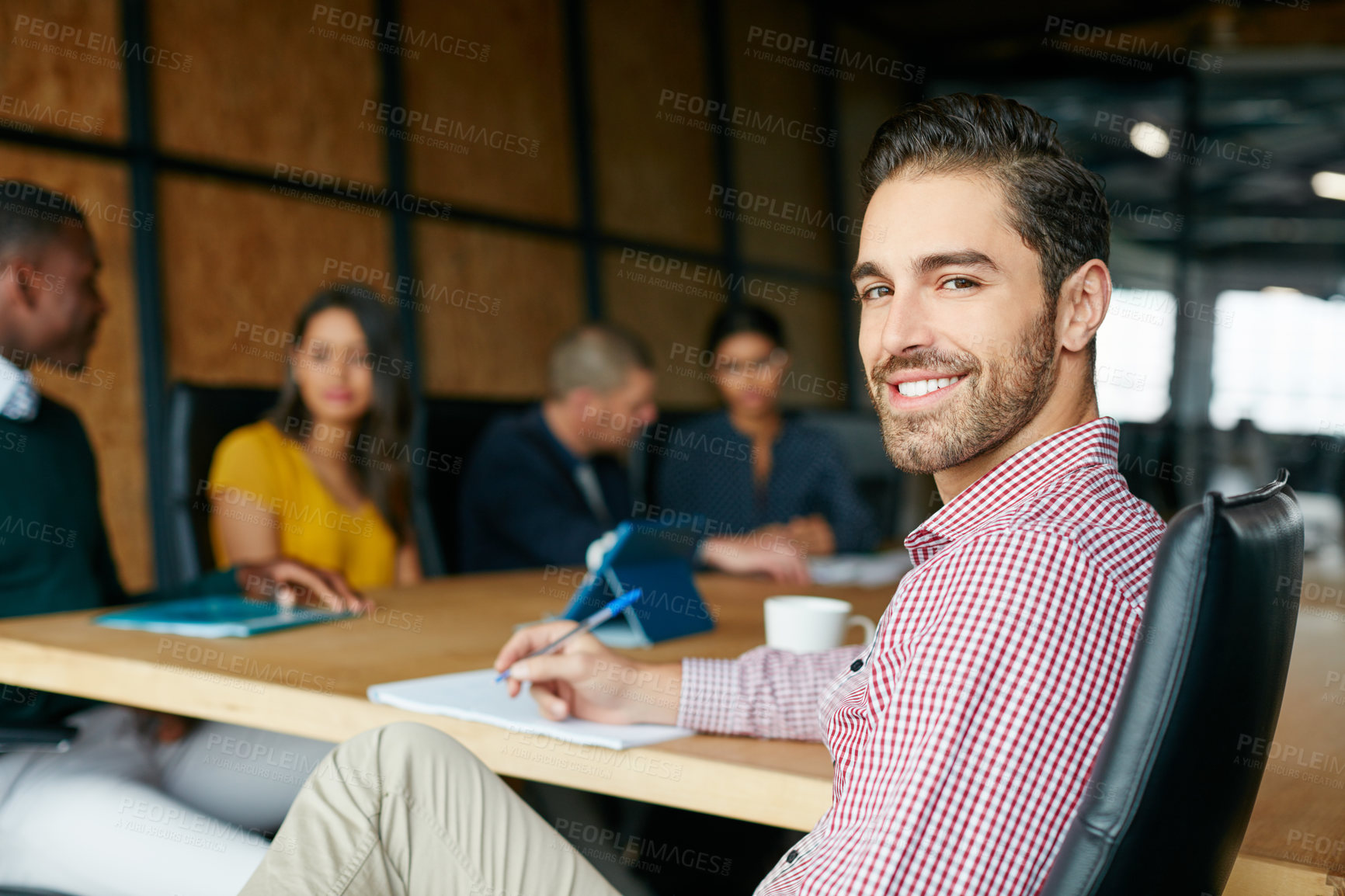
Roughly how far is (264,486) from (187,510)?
Answer: 17 centimetres

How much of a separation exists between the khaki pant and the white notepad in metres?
0.07

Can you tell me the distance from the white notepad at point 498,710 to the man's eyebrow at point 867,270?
495 mm

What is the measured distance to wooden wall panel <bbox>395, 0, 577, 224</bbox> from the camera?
4.23 meters

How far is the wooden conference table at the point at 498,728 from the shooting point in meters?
1.01

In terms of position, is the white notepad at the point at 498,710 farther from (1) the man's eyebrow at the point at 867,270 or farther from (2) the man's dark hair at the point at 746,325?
(2) the man's dark hair at the point at 746,325

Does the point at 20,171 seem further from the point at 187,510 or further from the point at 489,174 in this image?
the point at 489,174

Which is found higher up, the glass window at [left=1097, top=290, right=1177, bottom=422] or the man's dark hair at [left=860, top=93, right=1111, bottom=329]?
the glass window at [left=1097, top=290, right=1177, bottom=422]

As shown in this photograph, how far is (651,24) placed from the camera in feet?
17.5

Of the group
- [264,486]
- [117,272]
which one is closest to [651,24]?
[117,272]

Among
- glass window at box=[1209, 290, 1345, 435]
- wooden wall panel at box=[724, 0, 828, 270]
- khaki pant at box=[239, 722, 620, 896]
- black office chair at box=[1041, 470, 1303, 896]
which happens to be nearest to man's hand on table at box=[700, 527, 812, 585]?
khaki pant at box=[239, 722, 620, 896]

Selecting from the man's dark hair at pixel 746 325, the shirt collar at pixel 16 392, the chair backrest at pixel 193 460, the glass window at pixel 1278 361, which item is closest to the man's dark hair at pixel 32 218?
the shirt collar at pixel 16 392

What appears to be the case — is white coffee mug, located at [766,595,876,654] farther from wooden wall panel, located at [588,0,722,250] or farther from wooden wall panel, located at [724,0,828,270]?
wooden wall panel, located at [724,0,828,270]

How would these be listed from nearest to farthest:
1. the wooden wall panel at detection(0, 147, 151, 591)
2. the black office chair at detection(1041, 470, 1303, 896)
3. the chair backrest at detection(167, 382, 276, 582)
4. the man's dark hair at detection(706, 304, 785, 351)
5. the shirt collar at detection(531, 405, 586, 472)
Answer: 1. the black office chair at detection(1041, 470, 1303, 896)
2. the chair backrest at detection(167, 382, 276, 582)
3. the shirt collar at detection(531, 405, 586, 472)
4. the wooden wall panel at detection(0, 147, 151, 591)
5. the man's dark hair at detection(706, 304, 785, 351)

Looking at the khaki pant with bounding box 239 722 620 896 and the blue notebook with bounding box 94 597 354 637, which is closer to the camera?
the khaki pant with bounding box 239 722 620 896
